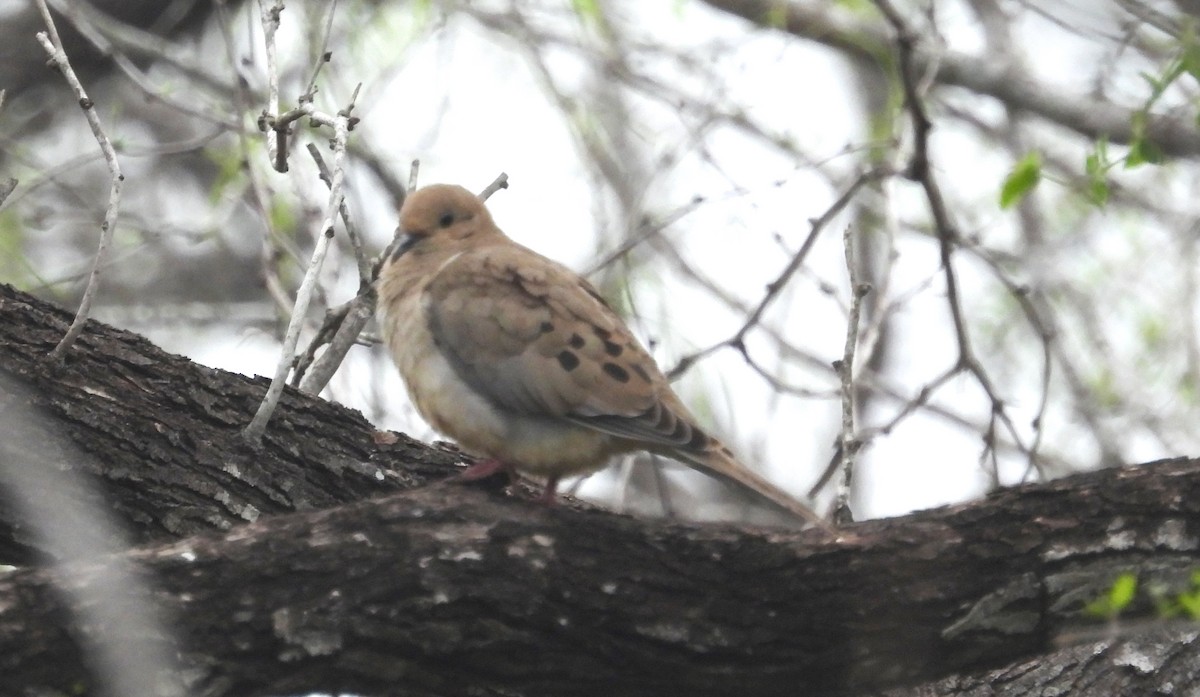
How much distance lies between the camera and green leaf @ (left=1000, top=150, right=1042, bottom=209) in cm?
452

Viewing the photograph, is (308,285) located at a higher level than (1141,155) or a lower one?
lower

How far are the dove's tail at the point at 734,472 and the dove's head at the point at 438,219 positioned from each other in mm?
1315

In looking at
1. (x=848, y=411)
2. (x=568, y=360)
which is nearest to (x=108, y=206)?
(x=568, y=360)

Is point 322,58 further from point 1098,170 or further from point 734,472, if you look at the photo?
point 1098,170

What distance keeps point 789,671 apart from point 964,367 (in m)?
1.92

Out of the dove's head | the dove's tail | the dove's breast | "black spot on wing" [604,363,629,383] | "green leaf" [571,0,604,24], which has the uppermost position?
"green leaf" [571,0,604,24]

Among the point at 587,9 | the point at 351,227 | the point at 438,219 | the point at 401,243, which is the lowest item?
the point at 351,227

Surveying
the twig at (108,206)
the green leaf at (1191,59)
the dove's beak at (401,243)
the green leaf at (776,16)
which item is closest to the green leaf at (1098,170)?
the green leaf at (1191,59)

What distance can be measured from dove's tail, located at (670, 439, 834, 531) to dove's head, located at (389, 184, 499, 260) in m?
1.31

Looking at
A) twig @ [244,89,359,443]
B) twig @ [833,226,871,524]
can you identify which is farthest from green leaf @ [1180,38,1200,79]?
twig @ [244,89,359,443]

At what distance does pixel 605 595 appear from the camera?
11.0 ft

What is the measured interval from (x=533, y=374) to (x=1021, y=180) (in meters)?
1.56

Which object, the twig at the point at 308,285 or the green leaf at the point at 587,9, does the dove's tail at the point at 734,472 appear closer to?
the twig at the point at 308,285

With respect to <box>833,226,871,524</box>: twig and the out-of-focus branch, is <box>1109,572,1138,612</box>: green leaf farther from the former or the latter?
the out-of-focus branch
